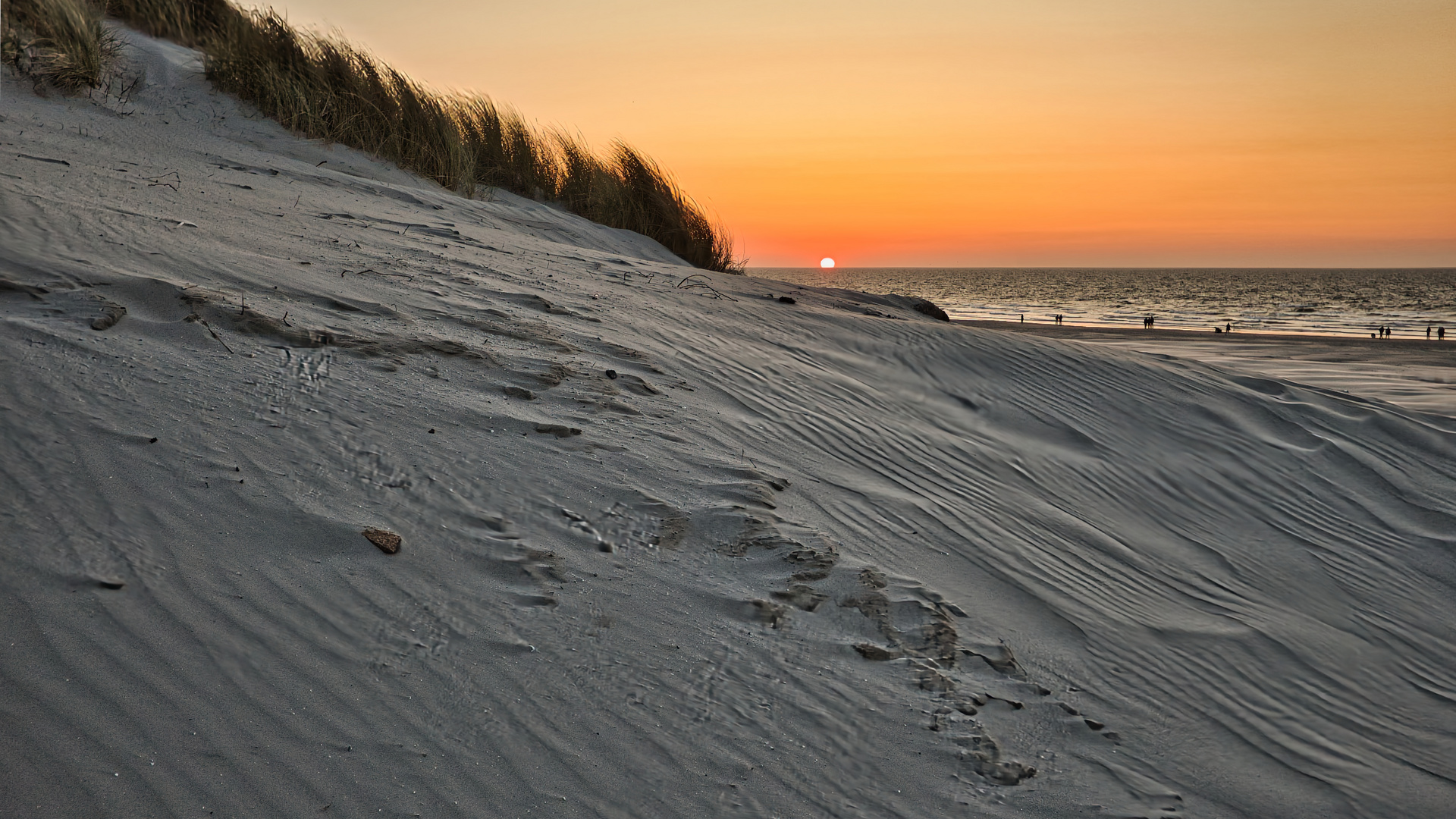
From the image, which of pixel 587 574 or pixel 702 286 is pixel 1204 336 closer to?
pixel 702 286

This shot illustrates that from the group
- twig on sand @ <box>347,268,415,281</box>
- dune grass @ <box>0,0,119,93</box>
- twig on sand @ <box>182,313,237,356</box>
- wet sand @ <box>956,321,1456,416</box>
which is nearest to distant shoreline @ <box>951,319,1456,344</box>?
wet sand @ <box>956,321,1456,416</box>

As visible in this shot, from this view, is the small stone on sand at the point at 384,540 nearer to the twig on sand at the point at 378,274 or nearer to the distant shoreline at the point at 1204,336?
the twig on sand at the point at 378,274

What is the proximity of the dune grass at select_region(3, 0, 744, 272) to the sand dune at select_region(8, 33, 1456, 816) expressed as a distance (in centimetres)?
248

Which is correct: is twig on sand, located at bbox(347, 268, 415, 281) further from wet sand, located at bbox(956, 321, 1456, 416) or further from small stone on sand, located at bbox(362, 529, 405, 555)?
wet sand, located at bbox(956, 321, 1456, 416)

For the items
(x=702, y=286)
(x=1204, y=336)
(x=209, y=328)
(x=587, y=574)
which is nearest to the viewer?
(x=587, y=574)

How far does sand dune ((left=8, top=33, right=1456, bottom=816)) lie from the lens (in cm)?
152

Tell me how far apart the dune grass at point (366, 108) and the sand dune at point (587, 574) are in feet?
8.14

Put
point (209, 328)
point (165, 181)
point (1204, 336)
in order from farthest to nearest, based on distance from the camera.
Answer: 1. point (1204, 336)
2. point (165, 181)
3. point (209, 328)

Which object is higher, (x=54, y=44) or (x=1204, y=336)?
(x=54, y=44)

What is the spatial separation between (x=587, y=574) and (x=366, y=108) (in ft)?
24.4

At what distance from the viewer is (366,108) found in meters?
7.90

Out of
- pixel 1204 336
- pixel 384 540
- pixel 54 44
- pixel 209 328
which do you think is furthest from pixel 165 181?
pixel 1204 336

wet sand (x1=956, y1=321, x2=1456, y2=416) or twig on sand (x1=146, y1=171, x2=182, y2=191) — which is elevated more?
twig on sand (x1=146, y1=171, x2=182, y2=191)

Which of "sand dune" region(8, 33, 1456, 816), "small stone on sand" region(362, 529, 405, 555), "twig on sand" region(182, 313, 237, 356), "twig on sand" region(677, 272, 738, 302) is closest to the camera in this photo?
"sand dune" region(8, 33, 1456, 816)
